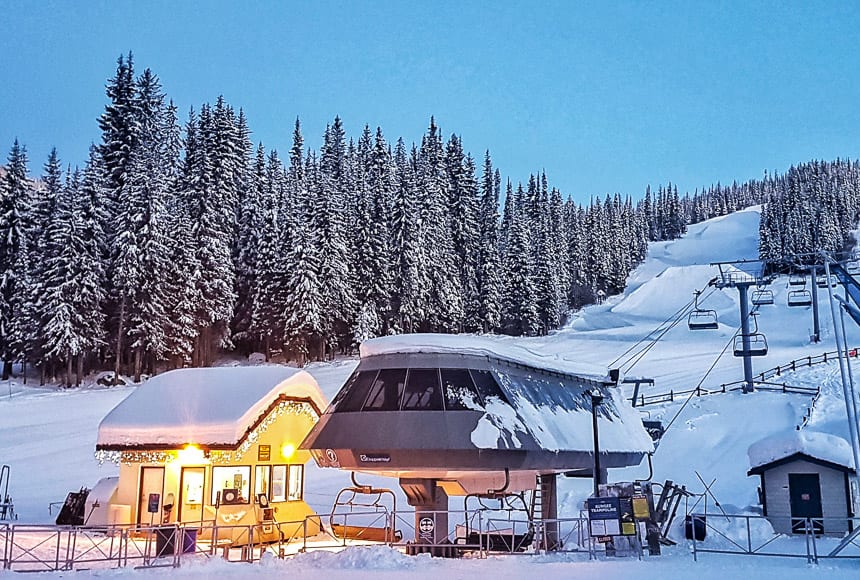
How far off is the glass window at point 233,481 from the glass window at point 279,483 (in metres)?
1.00

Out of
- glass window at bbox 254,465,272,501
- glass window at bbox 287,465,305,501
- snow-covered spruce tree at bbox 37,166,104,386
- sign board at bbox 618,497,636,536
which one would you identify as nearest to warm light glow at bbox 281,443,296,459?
glass window at bbox 287,465,305,501

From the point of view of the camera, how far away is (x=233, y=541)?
2183 cm

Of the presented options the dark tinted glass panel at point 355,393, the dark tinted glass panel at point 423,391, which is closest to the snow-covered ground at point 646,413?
the dark tinted glass panel at point 423,391

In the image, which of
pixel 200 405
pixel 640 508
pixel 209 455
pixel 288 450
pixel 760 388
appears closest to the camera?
pixel 640 508

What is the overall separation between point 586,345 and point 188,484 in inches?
2066

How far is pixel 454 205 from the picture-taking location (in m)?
85.0

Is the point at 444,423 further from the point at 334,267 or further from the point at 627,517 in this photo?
the point at 334,267

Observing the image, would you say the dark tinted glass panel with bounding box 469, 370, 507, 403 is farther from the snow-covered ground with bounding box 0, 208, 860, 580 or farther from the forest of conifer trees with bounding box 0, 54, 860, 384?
the forest of conifer trees with bounding box 0, 54, 860, 384

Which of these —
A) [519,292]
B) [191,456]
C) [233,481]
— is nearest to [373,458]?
[233,481]

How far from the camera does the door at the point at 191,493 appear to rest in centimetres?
2220

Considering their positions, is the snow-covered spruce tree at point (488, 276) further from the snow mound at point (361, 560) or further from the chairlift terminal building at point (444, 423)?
the snow mound at point (361, 560)

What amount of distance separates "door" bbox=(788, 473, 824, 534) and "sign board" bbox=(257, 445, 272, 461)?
16375 millimetres

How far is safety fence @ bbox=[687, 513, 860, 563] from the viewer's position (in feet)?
59.1

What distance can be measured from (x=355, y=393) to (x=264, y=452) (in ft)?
19.0
